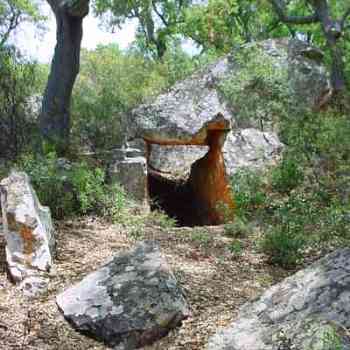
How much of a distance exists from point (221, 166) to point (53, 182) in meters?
3.42

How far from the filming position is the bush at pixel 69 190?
222 inches

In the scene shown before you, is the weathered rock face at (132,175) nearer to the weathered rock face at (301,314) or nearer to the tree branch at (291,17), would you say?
the weathered rock face at (301,314)

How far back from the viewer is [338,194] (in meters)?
5.92

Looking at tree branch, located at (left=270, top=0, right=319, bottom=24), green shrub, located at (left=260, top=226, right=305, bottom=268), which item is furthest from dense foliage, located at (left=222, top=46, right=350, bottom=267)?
tree branch, located at (left=270, top=0, right=319, bottom=24)

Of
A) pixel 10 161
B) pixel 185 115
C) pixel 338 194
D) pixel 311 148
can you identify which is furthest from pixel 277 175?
pixel 10 161

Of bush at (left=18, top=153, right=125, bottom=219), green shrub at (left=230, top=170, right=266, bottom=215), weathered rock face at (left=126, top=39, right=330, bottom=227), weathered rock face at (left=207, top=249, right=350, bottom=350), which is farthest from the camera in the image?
weathered rock face at (left=126, top=39, right=330, bottom=227)

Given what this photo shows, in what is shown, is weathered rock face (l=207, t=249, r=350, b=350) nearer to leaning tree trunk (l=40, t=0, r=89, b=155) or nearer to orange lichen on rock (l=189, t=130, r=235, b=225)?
orange lichen on rock (l=189, t=130, r=235, b=225)

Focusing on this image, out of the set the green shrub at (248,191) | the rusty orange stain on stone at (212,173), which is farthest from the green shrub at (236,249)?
the rusty orange stain on stone at (212,173)

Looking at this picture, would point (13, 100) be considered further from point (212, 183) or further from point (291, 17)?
point (291, 17)

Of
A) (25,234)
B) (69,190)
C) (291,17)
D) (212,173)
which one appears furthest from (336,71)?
(25,234)

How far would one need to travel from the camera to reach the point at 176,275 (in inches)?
155

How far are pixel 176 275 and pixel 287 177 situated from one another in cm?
359

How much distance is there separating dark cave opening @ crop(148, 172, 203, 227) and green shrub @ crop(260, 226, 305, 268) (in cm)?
443

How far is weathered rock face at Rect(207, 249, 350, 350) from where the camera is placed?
221 cm
